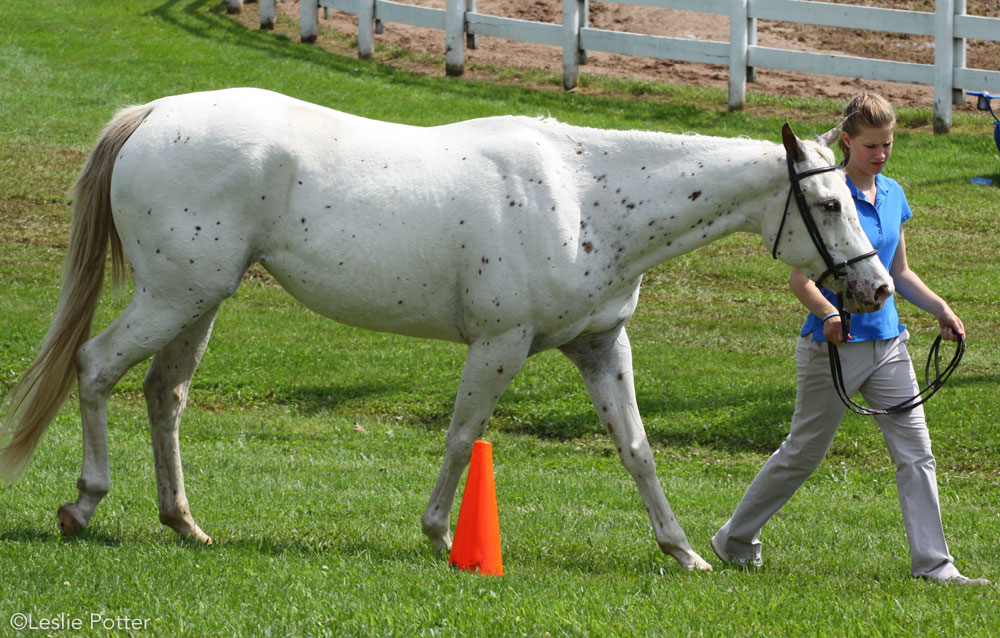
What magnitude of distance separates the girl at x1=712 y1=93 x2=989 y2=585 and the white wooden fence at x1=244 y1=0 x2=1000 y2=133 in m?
11.3

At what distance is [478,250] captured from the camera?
17.6 ft

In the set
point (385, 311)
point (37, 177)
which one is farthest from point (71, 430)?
point (37, 177)

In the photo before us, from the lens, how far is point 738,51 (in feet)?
56.2

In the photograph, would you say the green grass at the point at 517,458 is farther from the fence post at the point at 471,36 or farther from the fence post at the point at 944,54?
the fence post at the point at 471,36

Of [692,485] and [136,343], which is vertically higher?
[136,343]

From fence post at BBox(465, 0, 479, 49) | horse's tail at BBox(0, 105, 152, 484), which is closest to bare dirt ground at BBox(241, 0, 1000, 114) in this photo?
fence post at BBox(465, 0, 479, 49)

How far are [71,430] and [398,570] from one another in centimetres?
412

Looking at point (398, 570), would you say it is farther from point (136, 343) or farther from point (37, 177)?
point (37, 177)

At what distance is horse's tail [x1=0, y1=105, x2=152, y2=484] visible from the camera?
557 centimetres

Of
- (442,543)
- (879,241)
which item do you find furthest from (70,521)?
(879,241)

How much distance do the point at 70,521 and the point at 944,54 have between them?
13.8 meters

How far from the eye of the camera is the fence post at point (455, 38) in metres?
19.0

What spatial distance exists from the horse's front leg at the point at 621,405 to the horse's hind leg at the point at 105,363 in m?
1.86

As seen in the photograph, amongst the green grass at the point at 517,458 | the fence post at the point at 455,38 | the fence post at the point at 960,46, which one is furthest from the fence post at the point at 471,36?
the fence post at the point at 960,46
